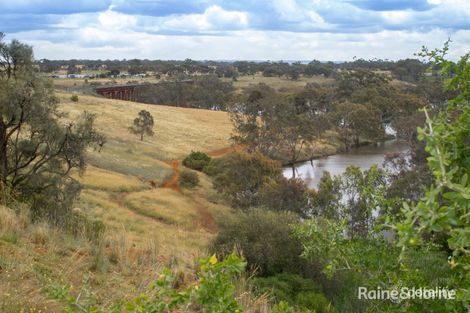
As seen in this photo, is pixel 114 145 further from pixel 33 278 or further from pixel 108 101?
pixel 33 278

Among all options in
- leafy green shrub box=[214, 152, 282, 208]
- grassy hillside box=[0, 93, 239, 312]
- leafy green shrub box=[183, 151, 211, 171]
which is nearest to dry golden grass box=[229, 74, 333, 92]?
grassy hillside box=[0, 93, 239, 312]

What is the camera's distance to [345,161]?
51.5 m

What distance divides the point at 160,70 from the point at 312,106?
7060 cm

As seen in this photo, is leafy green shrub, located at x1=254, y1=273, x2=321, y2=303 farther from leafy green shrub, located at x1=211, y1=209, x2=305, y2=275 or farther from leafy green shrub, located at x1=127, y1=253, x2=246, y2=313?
leafy green shrub, located at x1=127, y1=253, x2=246, y2=313

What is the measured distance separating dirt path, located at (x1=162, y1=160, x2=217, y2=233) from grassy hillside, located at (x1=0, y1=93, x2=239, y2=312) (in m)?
0.08

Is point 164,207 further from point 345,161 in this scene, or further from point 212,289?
point 212,289

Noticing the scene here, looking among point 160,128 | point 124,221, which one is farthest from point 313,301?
point 160,128

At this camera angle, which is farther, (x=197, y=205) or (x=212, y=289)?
(x=197, y=205)

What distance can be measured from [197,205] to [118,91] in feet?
186

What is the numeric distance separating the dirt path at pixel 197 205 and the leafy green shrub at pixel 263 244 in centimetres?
1341

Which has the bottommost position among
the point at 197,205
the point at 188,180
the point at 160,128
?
the point at 197,205

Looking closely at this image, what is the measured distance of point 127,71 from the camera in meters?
138

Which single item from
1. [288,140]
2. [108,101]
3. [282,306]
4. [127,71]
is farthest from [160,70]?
[282,306]

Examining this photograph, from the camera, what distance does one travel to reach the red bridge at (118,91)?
84.7 m
